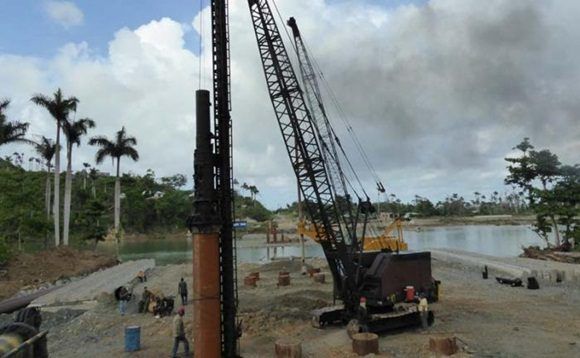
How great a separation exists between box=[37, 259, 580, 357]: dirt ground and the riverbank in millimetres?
32

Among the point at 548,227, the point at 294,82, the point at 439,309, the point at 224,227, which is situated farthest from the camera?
the point at 548,227

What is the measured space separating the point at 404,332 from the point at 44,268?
3410 cm

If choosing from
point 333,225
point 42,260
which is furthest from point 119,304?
point 42,260

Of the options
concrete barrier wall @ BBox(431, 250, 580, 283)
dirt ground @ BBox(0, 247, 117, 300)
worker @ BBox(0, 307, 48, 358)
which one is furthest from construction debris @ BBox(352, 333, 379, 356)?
dirt ground @ BBox(0, 247, 117, 300)

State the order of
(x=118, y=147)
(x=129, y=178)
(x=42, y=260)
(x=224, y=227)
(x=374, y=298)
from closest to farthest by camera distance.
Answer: (x=224, y=227) → (x=374, y=298) → (x=42, y=260) → (x=118, y=147) → (x=129, y=178)

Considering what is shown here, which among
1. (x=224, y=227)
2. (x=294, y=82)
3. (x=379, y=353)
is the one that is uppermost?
(x=294, y=82)

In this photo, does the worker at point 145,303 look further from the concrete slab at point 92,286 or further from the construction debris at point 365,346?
the construction debris at point 365,346

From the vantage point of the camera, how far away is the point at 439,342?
50.0 ft

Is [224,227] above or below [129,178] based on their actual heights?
below

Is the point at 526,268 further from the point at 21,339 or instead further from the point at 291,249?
the point at 291,249

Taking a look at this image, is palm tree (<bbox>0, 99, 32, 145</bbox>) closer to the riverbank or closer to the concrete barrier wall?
the riverbank

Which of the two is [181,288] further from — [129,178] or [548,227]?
[129,178]

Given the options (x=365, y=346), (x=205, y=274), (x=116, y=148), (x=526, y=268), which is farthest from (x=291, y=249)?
(x=205, y=274)

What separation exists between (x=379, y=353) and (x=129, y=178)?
122 meters
